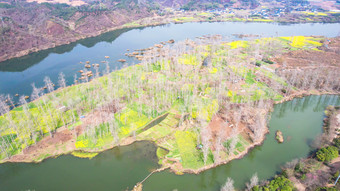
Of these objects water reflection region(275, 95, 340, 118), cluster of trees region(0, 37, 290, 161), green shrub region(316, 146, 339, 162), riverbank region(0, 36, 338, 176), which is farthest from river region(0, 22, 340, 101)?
green shrub region(316, 146, 339, 162)

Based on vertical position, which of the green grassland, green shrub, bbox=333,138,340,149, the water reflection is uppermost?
the green grassland

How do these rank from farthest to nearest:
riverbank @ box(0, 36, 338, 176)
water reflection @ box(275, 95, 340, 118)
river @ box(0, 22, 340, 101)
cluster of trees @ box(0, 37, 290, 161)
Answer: river @ box(0, 22, 340, 101) < water reflection @ box(275, 95, 340, 118) < cluster of trees @ box(0, 37, 290, 161) < riverbank @ box(0, 36, 338, 176)

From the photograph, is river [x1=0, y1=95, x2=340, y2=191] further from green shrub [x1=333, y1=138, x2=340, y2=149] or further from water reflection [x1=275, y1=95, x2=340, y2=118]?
water reflection [x1=275, y1=95, x2=340, y2=118]


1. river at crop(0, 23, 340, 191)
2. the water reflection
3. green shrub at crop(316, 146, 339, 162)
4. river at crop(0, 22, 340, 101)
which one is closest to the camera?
river at crop(0, 23, 340, 191)

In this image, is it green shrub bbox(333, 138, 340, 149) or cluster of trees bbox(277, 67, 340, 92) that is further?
cluster of trees bbox(277, 67, 340, 92)

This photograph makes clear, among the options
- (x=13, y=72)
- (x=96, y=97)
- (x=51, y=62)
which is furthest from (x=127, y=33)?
(x=96, y=97)

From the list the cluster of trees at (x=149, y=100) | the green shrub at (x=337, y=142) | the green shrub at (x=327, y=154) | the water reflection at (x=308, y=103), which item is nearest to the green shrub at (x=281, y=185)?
the cluster of trees at (x=149, y=100)

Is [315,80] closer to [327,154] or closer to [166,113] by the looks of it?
[327,154]
